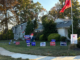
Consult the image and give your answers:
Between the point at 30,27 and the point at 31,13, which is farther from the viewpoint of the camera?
the point at 31,13

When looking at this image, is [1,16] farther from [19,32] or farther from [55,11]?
[55,11]

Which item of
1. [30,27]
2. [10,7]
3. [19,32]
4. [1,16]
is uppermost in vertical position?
[10,7]

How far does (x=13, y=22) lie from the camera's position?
126 ft

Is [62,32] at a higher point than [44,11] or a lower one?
lower

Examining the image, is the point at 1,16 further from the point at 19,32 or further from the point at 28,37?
the point at 28,37

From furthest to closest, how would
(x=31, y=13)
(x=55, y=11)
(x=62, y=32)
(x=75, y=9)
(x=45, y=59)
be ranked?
(x=55, y=11) → (x=31, y=13) → (x=75, y=9) → (x=62, y=32) → (x=45, y=59)

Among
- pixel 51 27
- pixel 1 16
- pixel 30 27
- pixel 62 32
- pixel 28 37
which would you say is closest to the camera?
pixel 28 37

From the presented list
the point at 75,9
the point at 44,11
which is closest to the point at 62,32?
the point at 75,9

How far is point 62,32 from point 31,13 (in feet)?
83.0

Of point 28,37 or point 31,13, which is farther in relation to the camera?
point 31,13

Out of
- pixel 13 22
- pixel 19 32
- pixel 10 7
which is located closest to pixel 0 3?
pixel 10 7

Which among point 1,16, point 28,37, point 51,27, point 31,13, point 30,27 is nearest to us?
point 28,37

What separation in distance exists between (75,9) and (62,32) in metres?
17.2

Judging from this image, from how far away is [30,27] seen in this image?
2359 cm
